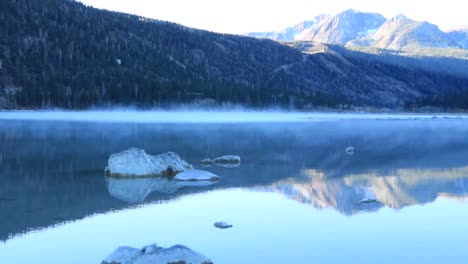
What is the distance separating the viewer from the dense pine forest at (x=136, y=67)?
111m

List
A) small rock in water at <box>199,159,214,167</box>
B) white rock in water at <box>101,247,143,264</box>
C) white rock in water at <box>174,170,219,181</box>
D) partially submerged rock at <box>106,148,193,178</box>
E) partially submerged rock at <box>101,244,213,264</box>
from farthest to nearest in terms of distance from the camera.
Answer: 1. small rock in water at <box>199,159,214,167</box>
2. partially submerged rock at <box>106,148,193,178</box>
3. white rock in water at <box>174,170,219,181</box>
4. white rock in water at <box>101,247,143,264</box>
5. partially submerged rock at <box>101,244,213,264</box>

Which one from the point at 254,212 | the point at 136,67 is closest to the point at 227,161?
the point at 254,212

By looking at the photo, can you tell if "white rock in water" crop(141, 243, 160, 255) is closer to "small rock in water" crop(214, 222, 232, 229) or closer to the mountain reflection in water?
"small rock in water" crop(214, 222, 232, 229)

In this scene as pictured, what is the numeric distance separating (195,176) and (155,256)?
1044cm

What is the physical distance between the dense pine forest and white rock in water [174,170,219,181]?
8566cm

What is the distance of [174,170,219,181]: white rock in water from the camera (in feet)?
65.1

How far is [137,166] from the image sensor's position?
67.7ft

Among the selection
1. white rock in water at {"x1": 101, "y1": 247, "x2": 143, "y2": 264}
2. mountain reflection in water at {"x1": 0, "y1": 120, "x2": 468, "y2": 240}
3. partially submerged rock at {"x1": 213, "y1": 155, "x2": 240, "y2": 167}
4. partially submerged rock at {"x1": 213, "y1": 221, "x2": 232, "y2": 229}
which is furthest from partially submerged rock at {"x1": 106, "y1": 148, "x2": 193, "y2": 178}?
white rock in water at {"x1": 101, "y1": 247, "x2": 143, "y2": 264}

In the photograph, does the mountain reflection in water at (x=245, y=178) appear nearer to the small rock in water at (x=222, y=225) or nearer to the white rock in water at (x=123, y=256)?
the white rock in water at (x=123, y=256)

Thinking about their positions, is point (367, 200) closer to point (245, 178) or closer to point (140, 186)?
point (245, 178)

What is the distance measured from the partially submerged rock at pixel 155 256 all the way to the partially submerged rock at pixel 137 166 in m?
10.7

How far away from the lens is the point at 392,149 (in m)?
33.0

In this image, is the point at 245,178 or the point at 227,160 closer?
the point at 245,178

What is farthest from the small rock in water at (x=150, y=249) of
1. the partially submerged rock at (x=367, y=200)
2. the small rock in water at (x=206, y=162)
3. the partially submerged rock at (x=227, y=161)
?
the partially submerged rock at (x=227, y=161)
